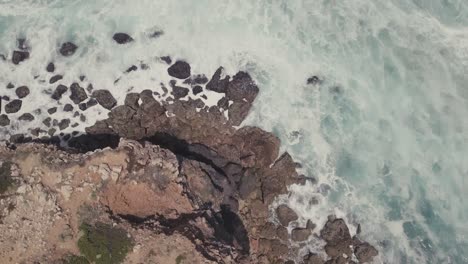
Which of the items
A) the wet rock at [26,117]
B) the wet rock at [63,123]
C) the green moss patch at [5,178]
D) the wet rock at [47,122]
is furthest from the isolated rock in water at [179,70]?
the green moss patch at [5,178]

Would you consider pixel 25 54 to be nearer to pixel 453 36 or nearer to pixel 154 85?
pixel 154 85

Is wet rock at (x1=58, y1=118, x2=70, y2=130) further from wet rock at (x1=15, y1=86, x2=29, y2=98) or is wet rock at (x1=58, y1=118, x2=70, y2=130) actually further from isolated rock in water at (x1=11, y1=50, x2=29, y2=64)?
isolated rock in water at (x1=11, y1=50, x2=29, y2=64)

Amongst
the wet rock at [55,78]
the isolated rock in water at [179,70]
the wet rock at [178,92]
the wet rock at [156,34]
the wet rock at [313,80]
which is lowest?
the wet rock at [55,78]

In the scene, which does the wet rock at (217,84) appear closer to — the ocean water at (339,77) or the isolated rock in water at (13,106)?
the ocean water at (339,77)

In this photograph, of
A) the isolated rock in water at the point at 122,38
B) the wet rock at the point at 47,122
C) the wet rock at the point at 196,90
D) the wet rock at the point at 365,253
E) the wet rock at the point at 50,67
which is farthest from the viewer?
the isolated rock in water at the point at 122,38

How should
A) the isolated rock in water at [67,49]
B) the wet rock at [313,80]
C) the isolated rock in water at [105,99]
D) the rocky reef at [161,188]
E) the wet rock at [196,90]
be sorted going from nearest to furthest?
the rocky reef at [161,188]
the isolated rock in water at [105,99]
the wet rock at [196,90]
the isolated rock in water at [67,49]
the wet rock at [313,80]

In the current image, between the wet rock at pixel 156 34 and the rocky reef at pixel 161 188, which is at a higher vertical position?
the wet rock at pixel 156 34

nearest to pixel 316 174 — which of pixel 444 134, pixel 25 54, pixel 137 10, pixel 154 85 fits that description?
pixel 444 134
